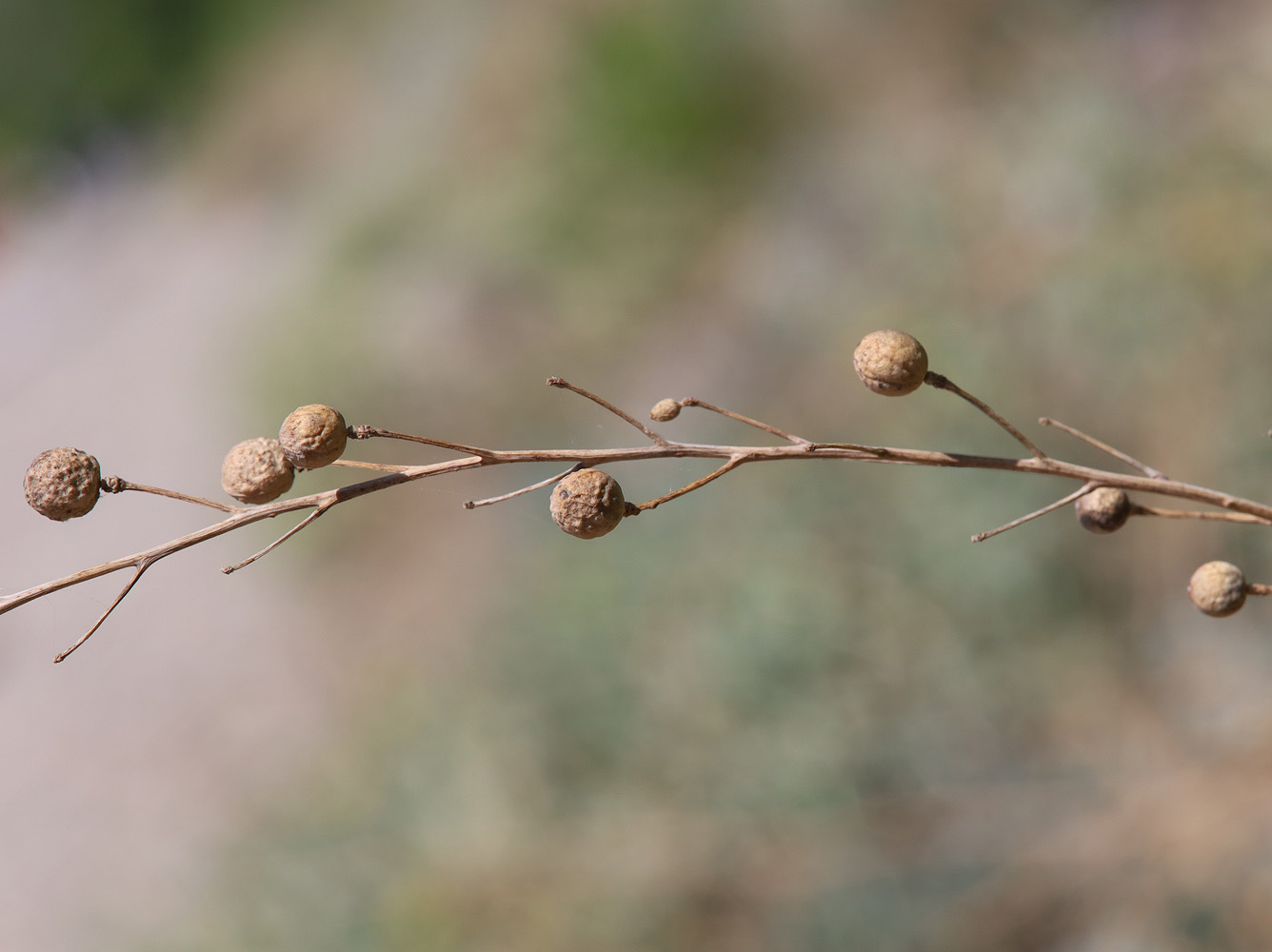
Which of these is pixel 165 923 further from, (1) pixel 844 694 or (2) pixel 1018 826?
(2) pixel 1018 826

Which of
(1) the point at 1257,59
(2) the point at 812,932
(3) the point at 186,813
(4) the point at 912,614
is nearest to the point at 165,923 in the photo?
(3) the point at 186,813

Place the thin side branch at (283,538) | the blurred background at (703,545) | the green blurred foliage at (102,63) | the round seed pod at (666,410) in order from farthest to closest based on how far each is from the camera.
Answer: the green blurred foliage at (102,63), the blurred background at (703,545), the round seed pod at (666,410), the thin side branch at (283,538)

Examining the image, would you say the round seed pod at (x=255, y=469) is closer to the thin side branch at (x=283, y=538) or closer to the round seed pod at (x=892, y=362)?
the thin side branch at (x=283, y=538)

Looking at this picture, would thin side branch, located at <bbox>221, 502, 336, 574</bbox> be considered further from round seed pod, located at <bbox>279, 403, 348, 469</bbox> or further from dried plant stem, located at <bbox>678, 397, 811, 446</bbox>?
dried plant stem, located at <bbox>678, 397, 811, 446</bbox>

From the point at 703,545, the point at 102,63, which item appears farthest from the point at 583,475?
the point at 102,63

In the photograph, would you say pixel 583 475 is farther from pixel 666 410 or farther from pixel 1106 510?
pixel 1106 510

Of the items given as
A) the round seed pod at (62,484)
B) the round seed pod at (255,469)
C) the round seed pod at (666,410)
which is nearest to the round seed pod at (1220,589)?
the round seed pod at (666,410)
